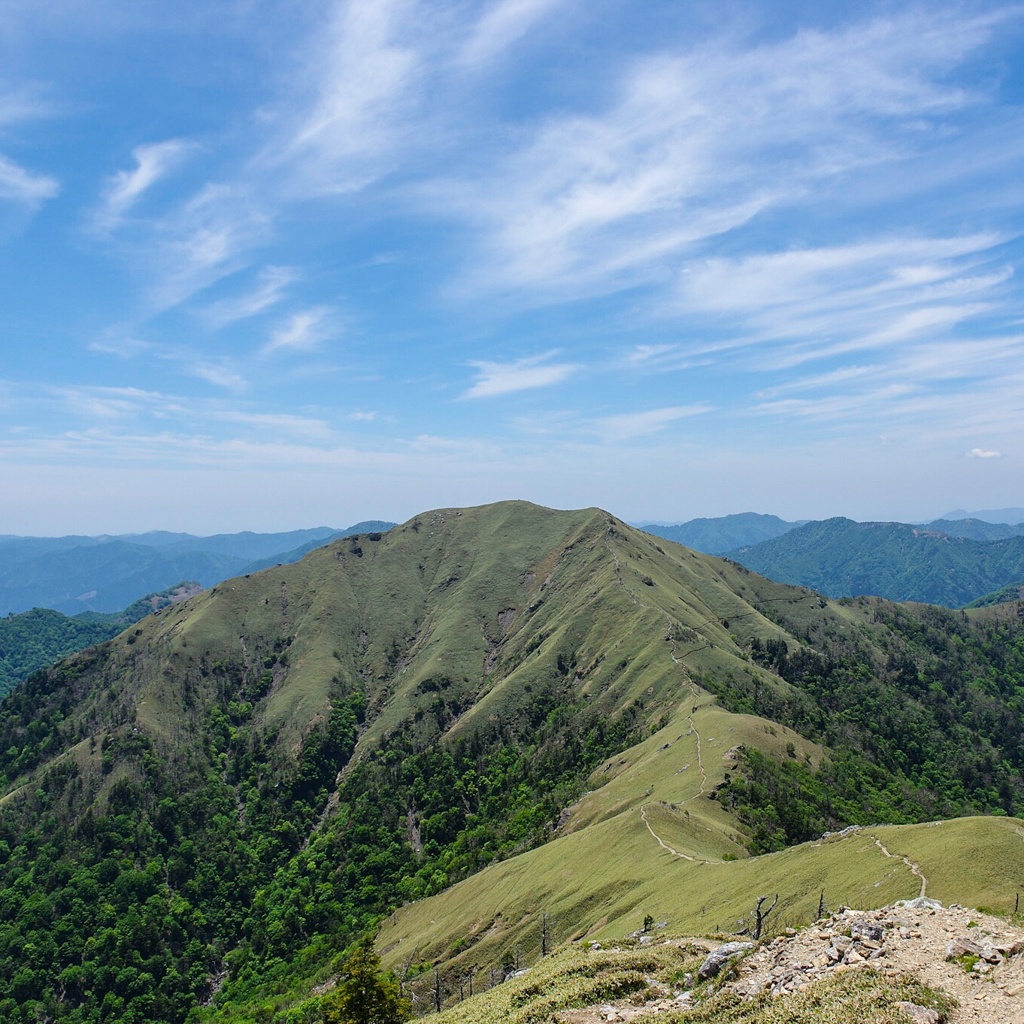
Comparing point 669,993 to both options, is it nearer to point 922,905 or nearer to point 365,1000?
point 922,905

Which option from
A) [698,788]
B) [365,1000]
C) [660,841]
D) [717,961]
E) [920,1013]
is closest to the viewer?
[920,1013]

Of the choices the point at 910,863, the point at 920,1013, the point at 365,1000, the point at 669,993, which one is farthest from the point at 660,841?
the point at 920,1013

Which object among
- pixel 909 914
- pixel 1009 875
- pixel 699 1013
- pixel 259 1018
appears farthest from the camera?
pixel 259 1018

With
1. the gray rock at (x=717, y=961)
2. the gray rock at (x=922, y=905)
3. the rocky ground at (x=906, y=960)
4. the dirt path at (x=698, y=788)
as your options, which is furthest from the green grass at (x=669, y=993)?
the dirt path at (x=698, y=788)

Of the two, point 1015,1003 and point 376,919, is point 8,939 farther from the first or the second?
point 1015,1003

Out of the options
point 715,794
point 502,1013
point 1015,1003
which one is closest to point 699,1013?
point 1015,1003

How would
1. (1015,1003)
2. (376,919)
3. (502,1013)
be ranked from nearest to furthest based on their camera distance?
1. (1015,1003)
2. (502,1013)
3. (376,919)

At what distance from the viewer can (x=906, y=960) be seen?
38031 millimetres

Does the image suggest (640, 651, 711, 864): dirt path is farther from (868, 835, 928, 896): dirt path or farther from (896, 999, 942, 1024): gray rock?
(896, 999, 942, 1024): gray rock

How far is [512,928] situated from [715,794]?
46.1 metres

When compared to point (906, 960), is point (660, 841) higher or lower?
Result: lower

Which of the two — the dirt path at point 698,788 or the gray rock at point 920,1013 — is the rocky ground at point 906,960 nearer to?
the gray rock at point 920,1013

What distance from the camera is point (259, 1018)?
15012 cm

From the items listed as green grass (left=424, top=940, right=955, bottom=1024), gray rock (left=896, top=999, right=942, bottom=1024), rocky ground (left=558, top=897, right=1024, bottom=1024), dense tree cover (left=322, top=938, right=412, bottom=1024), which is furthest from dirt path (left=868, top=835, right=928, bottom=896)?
dense tree cover (left=322, top=938, right=412, bottom=1024)
